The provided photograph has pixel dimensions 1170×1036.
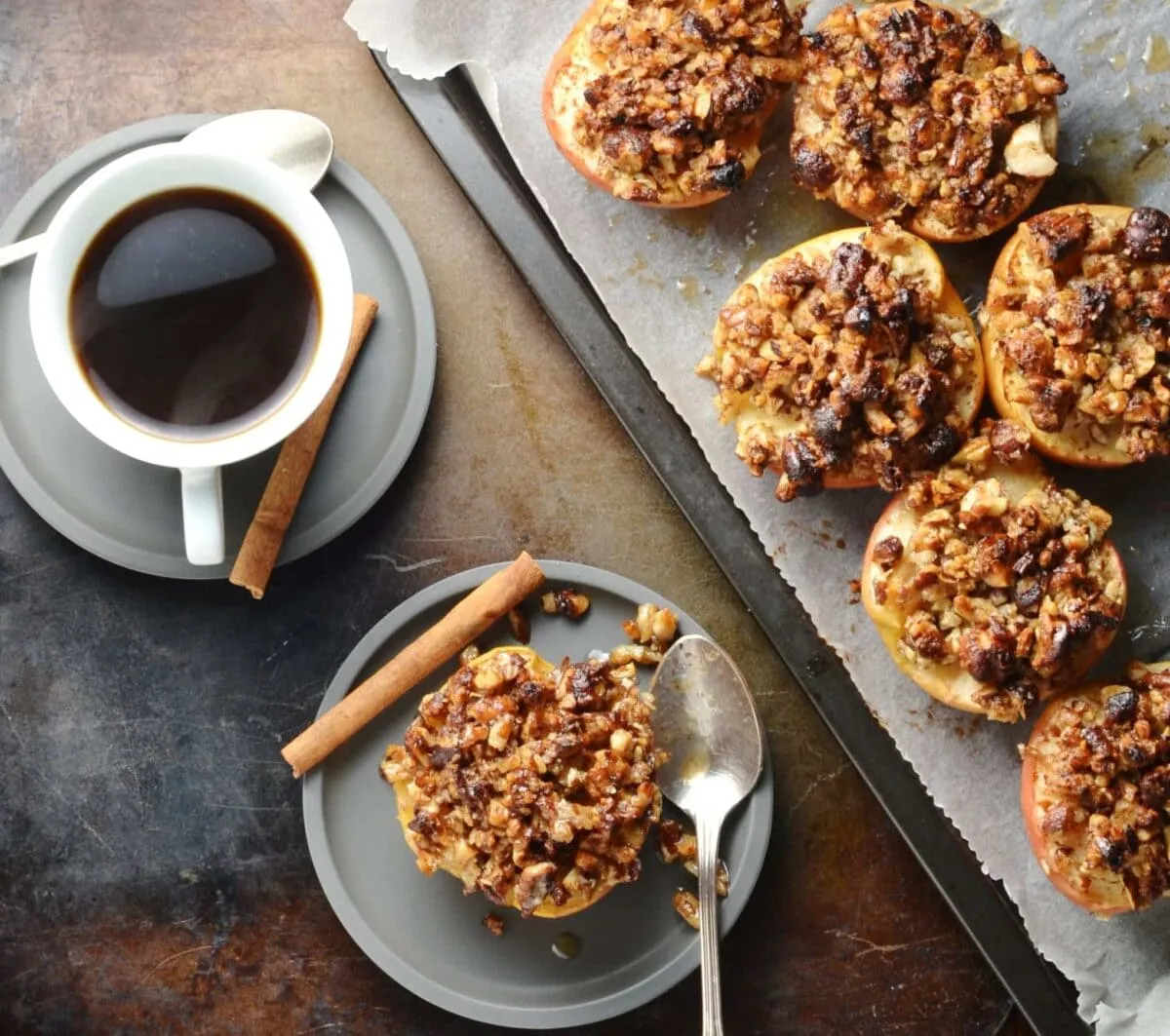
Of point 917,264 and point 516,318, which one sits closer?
point 917,264

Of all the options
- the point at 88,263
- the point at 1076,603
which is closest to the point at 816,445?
the point at 1076,603

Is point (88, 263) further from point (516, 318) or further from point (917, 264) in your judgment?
point (917, 264)

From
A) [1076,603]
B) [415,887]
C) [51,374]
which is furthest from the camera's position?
[415,887]

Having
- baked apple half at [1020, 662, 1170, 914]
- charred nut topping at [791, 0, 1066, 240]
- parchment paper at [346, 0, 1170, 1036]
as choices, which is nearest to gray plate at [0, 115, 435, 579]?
parchment paper at [346, 0, 1170, 1036]

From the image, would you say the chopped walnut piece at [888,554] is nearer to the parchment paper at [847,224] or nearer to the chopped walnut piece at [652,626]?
the parchment paper at [847,224]

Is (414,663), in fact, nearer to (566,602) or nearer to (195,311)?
(566,602)

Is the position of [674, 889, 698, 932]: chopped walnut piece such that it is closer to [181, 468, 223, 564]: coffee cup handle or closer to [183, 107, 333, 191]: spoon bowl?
[181, 468, 223, 564]: coffee cup handle

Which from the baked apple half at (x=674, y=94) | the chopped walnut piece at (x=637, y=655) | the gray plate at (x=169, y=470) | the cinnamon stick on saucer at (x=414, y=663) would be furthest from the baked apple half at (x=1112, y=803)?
the gray plate at (x=169, y=470)
